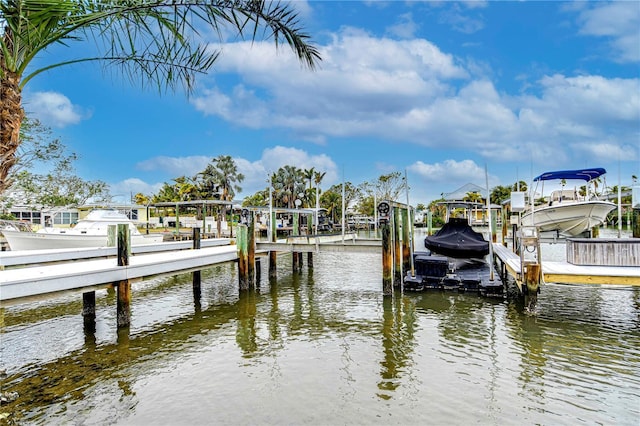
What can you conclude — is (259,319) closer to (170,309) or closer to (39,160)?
(170,309)

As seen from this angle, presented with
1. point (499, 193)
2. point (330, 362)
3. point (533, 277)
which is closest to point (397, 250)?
point (533, 277)

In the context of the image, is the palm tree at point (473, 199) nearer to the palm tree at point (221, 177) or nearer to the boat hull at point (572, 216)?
the boat hull at point (572, 216)

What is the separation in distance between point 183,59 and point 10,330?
819 cm

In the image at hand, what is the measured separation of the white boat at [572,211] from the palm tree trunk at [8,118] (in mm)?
17803

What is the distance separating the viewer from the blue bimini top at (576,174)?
16859 mm

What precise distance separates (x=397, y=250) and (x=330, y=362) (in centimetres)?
701

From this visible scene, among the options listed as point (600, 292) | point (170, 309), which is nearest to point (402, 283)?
point (600, 292)

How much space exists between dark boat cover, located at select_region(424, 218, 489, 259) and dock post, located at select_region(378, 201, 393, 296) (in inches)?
191

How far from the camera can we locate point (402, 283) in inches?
534

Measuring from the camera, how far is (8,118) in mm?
4469

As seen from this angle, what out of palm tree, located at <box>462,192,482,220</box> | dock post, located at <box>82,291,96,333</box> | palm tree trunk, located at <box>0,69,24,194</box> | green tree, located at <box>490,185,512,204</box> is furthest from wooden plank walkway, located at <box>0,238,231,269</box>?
green tree, located at <box>490,185,512,204</box>

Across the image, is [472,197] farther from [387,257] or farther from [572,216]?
[387,257]

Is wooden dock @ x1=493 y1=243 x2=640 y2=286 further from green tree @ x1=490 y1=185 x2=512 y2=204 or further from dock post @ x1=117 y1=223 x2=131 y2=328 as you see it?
green tree @ x1=490 y1=185 x2=512 y2=204

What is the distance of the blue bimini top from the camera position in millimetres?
16859
